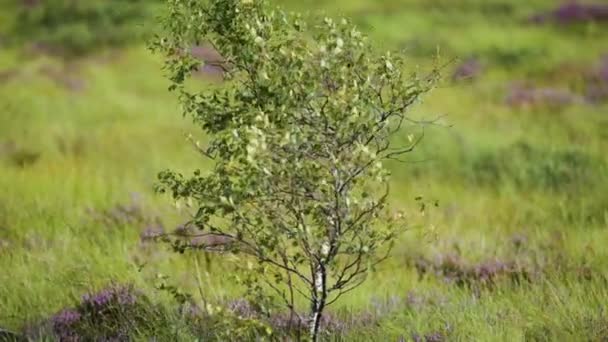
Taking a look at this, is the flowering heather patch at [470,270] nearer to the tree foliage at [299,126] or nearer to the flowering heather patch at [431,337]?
the flowering heather patch at [431,337]

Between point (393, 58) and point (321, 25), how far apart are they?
0.46 metres

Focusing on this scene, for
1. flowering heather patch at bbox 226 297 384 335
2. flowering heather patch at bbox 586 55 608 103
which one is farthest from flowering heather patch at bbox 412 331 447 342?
flowering heather patch at bbox 586 55 608 103

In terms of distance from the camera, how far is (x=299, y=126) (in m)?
4.45

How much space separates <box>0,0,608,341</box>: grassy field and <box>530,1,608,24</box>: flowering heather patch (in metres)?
2.12

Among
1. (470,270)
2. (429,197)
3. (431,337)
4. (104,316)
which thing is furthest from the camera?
(429,197)

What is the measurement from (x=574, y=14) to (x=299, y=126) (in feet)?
65.1

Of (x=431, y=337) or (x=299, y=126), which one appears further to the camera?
(x=431, y=337)

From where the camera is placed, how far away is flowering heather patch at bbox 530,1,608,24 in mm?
21953

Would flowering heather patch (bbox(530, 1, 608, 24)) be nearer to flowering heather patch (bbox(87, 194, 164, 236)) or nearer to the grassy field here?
the grassy field

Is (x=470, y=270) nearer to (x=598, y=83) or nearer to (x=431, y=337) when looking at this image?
(x=431, y=337)

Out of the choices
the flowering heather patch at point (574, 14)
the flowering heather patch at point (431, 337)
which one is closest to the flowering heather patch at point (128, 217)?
the flowering heather patch at point (431, 337)

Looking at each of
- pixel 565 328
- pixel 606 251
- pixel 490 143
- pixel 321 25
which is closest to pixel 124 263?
pixel 321 25

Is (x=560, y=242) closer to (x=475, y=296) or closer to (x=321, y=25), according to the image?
(x=475, y=296)

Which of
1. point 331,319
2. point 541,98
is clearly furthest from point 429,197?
point 541,98
